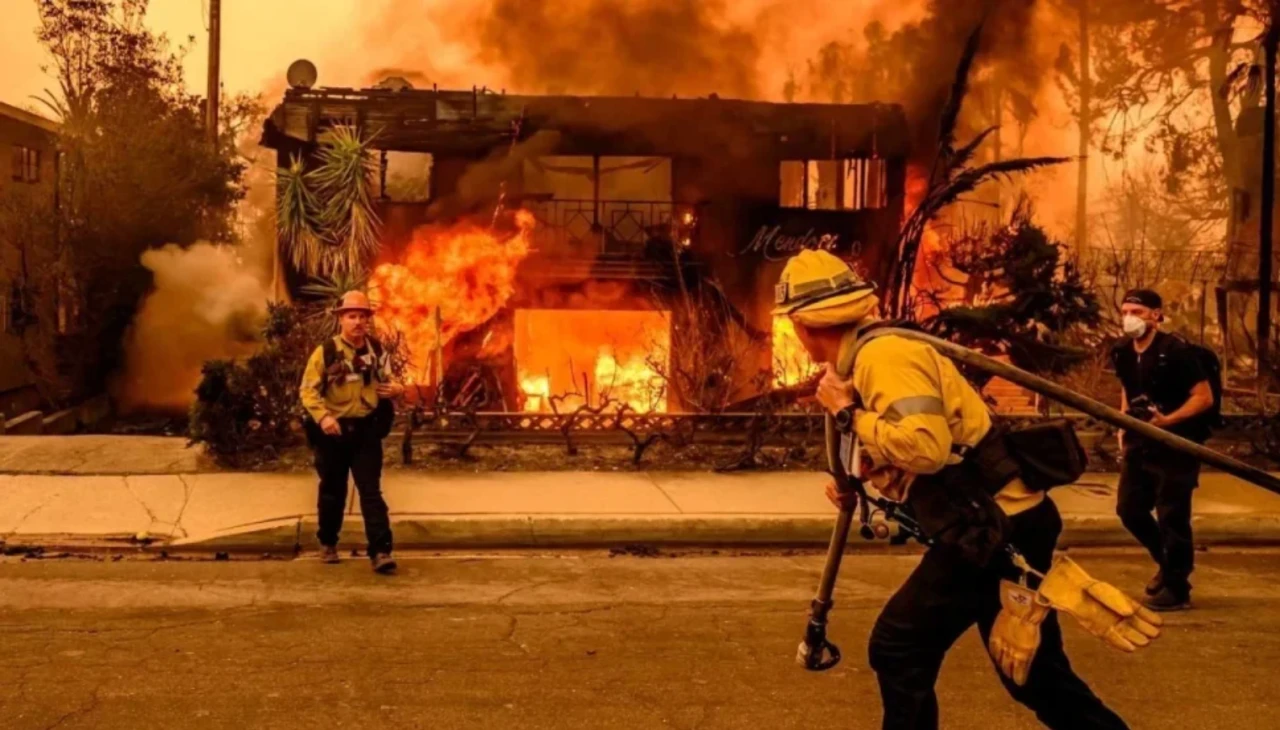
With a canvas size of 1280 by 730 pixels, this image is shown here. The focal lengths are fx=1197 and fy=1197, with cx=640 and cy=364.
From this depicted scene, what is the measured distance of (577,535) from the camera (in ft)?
25.6

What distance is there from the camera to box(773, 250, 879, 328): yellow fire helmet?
336 centimetres

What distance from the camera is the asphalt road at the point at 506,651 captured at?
14.5 ft

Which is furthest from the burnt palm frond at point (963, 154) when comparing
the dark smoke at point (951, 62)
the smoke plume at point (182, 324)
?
the smoke plume at point (182, 324)

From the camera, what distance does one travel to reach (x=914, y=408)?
123 inches

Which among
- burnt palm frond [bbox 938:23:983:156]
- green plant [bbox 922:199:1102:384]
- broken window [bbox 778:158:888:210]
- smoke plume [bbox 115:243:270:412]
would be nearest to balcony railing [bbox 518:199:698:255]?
broken window [bbox 778:158:888:210]

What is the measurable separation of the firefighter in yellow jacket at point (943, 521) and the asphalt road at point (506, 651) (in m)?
1.13

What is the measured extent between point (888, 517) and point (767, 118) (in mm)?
14119

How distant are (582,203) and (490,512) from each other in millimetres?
10053

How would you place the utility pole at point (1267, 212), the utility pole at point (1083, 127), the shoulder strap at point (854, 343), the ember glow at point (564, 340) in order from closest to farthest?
the shoulder strap at point (854, 343), the utility pole at point (1267, 212), the ember glow at point (564, 340), the utility pole at point (1083, 127)

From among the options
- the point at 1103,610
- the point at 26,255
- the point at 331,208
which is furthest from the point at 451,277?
the point at 1103,610

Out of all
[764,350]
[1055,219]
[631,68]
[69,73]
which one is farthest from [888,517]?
[1055,219]

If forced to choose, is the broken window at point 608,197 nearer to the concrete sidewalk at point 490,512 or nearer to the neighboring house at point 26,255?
the neighboring house at point 26,255

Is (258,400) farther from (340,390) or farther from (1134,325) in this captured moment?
(1134,325)

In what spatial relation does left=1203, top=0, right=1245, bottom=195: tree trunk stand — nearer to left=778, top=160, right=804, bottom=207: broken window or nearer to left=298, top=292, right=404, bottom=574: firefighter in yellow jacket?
left=778, top=160, right=804, bottom=207: broken window
